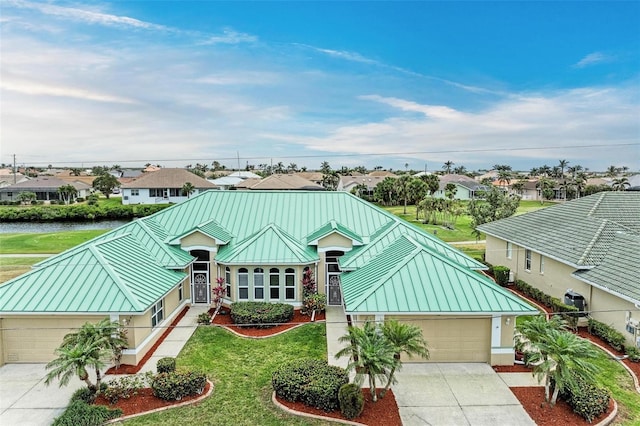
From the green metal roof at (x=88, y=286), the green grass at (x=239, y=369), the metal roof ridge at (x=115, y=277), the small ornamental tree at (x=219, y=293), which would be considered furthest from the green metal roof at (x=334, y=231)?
the metal roof ridge at (x=115, y=277)

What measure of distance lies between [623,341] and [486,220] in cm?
2535

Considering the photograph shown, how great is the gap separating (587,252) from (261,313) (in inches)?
643

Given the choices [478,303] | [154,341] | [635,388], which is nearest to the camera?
[635,388]

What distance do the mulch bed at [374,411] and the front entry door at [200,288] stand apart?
11.3 meters

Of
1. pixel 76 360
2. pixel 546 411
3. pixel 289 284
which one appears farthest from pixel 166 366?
pixel 546 411

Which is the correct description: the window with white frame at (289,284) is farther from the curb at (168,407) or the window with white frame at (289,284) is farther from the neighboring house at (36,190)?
the neighboring house at (36,190)

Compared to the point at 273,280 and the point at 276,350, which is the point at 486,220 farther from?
the point at 276,350

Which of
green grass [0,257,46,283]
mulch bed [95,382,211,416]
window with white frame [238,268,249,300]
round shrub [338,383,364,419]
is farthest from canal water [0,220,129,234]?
round shrub [338,383,364,419]

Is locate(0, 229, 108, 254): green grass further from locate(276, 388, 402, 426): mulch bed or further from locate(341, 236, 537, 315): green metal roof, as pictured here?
locate(276, 388, 402, 426): mulch bed

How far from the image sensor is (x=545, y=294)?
75.9 ft

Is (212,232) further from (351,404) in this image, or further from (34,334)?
(351,404)

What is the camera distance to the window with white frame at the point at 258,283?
22438 millimetres

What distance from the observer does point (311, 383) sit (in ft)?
44.2

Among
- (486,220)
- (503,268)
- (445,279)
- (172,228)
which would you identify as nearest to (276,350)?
(445,279)
